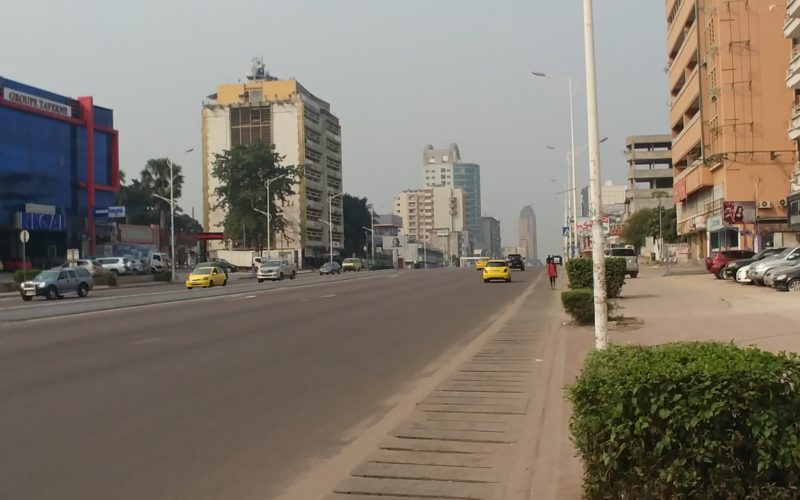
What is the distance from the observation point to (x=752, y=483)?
15.0ft

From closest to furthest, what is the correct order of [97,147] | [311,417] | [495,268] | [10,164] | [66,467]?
[66,467]
[311,417]
[495,268]
[10,164]
[97,147]

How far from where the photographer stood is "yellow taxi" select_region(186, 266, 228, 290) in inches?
1944

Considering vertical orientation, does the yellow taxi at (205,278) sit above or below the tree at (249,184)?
below

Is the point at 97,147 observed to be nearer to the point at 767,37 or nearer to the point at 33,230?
the point at 33,230

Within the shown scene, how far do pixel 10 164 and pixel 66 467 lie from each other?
63.3m

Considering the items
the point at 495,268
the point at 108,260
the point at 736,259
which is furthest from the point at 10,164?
the point at 736,259

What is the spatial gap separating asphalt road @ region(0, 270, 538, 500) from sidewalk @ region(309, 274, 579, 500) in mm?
688

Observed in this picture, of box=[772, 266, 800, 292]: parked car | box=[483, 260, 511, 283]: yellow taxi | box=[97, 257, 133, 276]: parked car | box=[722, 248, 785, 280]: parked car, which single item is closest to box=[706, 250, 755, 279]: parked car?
box=[722, 248, 785, 280]: parked car

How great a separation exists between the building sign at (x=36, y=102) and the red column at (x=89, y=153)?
1989 millimetres

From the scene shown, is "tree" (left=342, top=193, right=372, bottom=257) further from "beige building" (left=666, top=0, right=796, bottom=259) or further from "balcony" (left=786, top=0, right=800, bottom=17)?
"balcony" (left=786, top=0, right=800, bottom=17)

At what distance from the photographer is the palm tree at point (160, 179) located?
101375mm

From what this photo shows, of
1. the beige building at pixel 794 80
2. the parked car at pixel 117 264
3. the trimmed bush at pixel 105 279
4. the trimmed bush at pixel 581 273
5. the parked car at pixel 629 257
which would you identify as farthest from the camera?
the parked car at pixel 117 264

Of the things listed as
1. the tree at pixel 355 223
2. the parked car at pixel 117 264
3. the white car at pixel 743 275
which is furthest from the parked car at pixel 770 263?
the tree at pixel 355 223

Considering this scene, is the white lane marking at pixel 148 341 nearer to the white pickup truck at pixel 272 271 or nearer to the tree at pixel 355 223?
the white pickup truck at pixel 272 271
